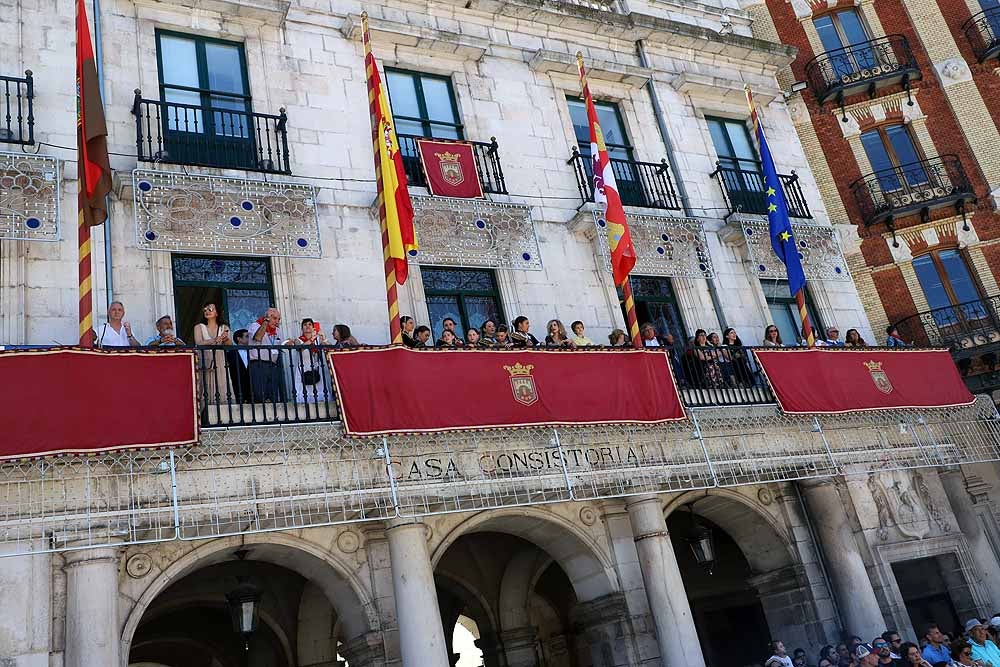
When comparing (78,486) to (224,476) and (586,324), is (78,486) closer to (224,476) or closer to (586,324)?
(224,476)

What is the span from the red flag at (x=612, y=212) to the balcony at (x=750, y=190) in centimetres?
393

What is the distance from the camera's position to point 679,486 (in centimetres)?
1246

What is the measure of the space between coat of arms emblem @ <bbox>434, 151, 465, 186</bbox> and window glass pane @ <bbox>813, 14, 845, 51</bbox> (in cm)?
1185

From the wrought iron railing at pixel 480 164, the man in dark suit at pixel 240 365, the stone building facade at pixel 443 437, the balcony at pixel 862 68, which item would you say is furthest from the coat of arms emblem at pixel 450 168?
the balcony at pixel 862 68

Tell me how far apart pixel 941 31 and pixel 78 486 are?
21545mm

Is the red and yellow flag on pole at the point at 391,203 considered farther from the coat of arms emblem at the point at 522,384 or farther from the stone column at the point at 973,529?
the stone column at the point at 973,529

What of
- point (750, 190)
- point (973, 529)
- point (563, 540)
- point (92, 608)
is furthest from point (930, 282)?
point (92, 608)

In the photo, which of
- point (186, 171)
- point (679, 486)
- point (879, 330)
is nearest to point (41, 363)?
point (186, 171)

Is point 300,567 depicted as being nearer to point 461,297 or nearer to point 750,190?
point 461,297

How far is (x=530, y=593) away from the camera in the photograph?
15.2 metres

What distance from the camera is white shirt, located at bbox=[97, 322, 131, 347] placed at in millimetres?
10289

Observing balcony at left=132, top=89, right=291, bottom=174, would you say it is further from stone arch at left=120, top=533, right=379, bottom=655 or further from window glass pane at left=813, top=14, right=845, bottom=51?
window glass pane at left=813, top=14, right=845, bottom=51

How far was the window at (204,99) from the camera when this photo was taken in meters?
12.9

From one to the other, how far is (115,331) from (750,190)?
12.7 meters
